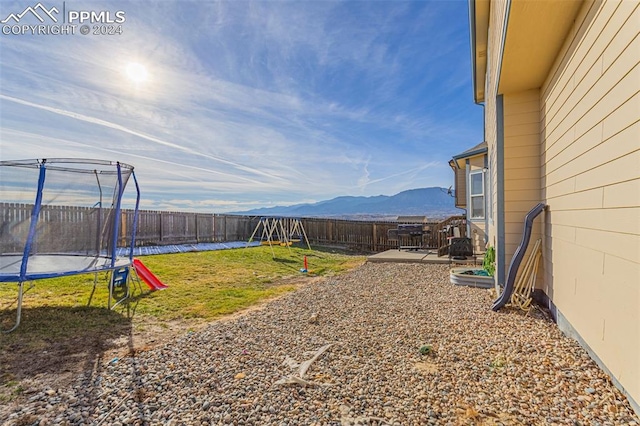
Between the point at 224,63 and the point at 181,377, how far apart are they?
921 cm

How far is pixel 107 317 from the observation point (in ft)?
15.2

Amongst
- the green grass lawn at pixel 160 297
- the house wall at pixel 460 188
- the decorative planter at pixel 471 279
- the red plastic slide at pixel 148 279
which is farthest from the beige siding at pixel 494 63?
the house wall at pixel 460 188

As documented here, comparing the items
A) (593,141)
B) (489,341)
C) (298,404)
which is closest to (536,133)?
(593,141)

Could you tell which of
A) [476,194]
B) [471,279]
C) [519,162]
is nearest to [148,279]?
[471,279]

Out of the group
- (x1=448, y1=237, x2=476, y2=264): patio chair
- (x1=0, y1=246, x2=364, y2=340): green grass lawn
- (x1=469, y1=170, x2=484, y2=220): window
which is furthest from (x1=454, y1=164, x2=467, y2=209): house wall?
(x1=0, y1=246, x2=364, y2=340): green grass lawn

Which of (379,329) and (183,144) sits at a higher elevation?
(183,144)

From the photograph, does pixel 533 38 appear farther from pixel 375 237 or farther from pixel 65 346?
pixel 375 237

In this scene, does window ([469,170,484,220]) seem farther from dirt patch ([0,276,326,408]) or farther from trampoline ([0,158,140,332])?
trampoline ([0,158,140,332])

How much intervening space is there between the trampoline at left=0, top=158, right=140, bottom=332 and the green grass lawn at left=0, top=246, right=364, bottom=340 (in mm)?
689

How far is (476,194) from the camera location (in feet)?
32.5

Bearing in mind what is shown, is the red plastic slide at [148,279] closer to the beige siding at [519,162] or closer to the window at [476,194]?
the beige siding at [519,162]

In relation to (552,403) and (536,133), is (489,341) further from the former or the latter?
(536,133)

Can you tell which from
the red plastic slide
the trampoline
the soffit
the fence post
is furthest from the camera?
the fence post

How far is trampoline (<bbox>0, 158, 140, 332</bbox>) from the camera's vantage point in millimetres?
5422
